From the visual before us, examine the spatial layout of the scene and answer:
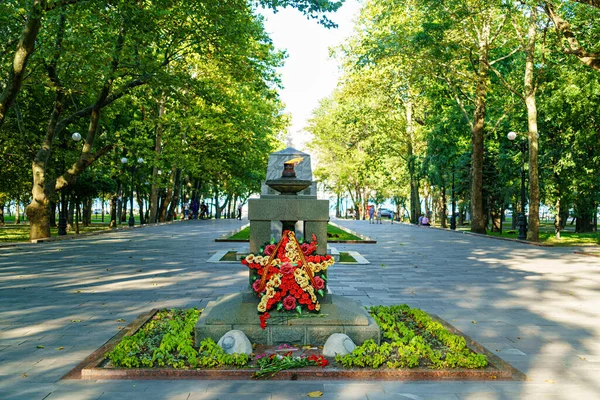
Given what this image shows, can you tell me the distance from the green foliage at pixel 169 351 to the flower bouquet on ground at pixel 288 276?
0.77m

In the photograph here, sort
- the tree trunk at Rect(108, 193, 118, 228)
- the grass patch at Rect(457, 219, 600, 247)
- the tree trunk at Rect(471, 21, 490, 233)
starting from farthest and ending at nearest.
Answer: the tree trunk at Rect(108, 193, 118, 228) < the tree trunk at Rect(471, 21, 490, 233) < the grass patch at Rect(457, 219, 600, 247)

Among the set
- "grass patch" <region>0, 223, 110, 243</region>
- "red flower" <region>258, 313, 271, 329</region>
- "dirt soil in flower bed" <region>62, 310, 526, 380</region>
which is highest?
"grass patch" <region>0, 223, 110, 243</region>

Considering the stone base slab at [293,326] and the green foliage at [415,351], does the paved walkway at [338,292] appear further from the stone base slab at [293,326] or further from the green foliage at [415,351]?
the stone base slab at [293,326]

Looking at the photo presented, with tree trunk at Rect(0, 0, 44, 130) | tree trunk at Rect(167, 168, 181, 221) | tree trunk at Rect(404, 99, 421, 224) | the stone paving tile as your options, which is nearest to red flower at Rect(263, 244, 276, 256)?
the stone paving tile

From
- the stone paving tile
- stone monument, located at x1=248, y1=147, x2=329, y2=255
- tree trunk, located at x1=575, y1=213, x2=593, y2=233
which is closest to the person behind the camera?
the stone paving tile

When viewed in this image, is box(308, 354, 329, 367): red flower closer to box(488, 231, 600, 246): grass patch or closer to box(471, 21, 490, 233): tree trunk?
box(488, 231, 600, 246): grass patch

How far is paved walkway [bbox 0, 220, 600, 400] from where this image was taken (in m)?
4.95

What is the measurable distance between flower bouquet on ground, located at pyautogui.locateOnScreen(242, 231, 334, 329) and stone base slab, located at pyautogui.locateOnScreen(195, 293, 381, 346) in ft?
0.36

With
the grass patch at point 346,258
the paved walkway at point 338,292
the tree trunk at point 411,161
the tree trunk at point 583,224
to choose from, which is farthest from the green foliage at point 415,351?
the tree trunk at point 411,161

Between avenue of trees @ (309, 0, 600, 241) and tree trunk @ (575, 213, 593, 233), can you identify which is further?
tree trunk @ (575, 213, 593, 233)

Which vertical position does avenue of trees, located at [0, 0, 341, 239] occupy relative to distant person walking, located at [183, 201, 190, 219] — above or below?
above

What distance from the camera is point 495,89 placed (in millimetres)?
32250

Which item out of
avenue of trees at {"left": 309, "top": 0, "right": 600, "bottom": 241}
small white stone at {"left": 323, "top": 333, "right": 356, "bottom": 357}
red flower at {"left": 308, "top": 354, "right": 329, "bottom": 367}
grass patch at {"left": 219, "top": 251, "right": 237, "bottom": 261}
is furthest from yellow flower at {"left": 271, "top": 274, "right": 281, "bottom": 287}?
avenue of trees at {"left": 309, "top": 0, "right": 600, "bottom": 241}

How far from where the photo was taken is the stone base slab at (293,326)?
20.6 ft
